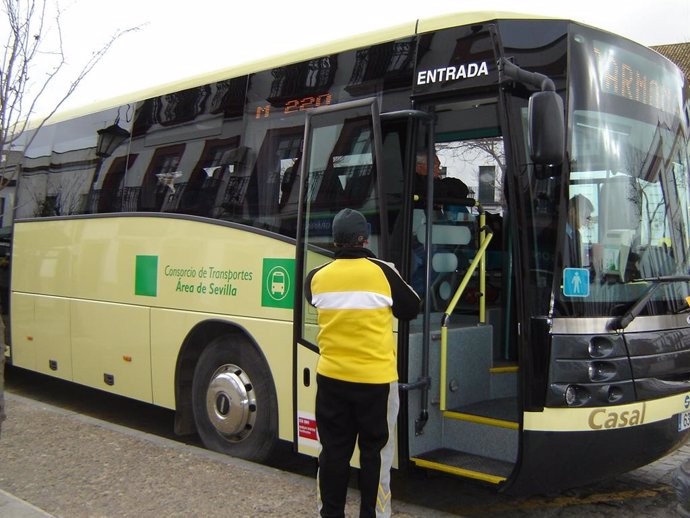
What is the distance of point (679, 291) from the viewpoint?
461 cm

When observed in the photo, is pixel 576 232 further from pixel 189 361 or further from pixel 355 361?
pixel 189 361

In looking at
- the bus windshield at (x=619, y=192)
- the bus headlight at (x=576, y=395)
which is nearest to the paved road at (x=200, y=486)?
the bus headlight at (x=576, y=395)

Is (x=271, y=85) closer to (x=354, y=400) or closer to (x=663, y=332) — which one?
(x=354, y=400)

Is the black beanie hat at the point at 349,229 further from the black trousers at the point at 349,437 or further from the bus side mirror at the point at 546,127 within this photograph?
the bus side mirror at the point at 546,127

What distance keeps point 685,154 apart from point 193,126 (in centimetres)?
417

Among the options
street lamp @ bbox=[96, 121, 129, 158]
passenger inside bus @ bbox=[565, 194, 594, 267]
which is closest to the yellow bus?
passenger inside bus @ bbox=[565, 194, 594, 267]

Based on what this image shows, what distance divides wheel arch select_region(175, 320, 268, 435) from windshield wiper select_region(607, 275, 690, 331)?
3.13 metres

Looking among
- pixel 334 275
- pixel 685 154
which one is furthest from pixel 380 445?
pixel 685 154

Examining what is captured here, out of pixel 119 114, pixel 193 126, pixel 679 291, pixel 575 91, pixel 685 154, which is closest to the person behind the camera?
pixel 575 91

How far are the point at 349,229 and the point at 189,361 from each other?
3.19 meters

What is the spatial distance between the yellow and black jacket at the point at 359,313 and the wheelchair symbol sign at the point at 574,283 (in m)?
0.97

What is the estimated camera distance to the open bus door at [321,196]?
4.81 metres

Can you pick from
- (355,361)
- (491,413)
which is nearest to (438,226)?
(491,413)

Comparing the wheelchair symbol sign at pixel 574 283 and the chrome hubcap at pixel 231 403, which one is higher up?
the wheelchair symbol sign at pixel 574 283
